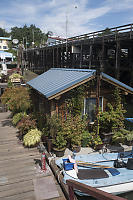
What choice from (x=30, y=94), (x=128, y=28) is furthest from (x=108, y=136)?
(x=128, y=28)

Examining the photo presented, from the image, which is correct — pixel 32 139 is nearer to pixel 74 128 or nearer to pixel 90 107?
pixel 74 128

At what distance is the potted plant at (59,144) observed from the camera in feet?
28.9

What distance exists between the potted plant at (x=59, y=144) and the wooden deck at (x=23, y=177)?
99 centimetres

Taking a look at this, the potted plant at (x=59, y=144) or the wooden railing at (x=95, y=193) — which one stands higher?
the wooden railing at (x=95, y=193)

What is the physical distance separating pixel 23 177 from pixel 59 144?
250 centimetres

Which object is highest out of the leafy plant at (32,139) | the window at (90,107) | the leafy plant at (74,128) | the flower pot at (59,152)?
the window at (90,107)

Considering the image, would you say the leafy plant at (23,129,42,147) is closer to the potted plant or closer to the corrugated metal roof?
the potted plant

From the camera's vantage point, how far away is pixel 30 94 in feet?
44.7

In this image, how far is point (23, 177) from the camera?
282 inches

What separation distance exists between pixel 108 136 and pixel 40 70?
3292cm

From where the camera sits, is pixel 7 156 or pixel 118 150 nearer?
pixel 7 156

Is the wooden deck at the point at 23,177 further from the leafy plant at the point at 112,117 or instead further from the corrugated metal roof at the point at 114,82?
the corrugated metal roof at the point at 114,82

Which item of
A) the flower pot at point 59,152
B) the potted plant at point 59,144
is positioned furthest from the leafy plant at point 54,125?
the flower pot at point 59,152

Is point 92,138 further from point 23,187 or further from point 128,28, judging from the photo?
point 128,28
